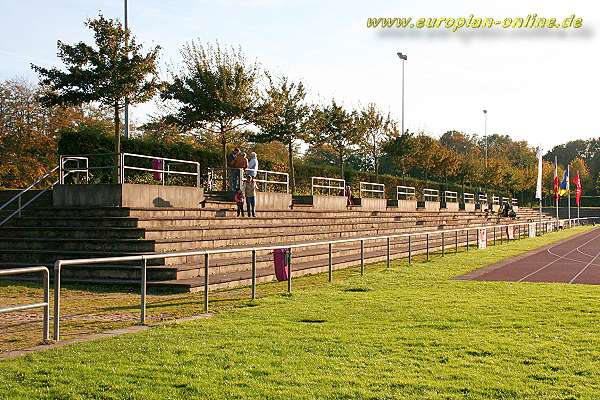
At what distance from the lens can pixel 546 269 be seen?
21.5 meters

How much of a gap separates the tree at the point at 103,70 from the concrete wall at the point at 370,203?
16900 mm

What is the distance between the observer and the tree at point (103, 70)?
69.3 ft

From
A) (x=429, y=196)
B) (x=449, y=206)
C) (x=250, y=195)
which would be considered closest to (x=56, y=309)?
(x=250, y=195)

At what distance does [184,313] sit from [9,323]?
2.52 metres

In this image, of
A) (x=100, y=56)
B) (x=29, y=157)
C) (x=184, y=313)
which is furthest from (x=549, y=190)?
(x=184, y=313)

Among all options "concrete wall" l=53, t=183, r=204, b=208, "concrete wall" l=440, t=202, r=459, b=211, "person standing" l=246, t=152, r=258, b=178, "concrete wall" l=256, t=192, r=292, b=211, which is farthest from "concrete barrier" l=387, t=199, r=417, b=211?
"concrete wall" l=53, t=183, r=204, b=208

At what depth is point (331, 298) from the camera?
13422mm

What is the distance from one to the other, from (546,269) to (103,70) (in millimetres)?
13728

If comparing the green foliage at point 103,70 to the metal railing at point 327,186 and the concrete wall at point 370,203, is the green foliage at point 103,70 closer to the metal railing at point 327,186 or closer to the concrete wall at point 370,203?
the metal railing at point 327,186

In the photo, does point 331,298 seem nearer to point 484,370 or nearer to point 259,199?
point 484,370

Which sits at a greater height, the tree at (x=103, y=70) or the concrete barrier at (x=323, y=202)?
the tree at (x=103, y=70)

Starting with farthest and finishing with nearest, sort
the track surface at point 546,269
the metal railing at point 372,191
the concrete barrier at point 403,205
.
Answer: the concrete barrier at point 403,205 < the metal railing at point 372,191 < the track surface at point 546,269

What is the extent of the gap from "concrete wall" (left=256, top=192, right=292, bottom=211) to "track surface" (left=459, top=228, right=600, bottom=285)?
7.89 m

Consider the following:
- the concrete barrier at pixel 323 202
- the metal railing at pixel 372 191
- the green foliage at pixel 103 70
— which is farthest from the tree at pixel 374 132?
the green foliage at pixel 103 70
